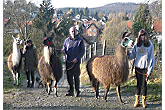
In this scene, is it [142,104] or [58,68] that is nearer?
[142,104]

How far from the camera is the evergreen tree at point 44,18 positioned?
6.45 m

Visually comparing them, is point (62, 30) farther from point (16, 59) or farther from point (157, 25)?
point (157, 25)

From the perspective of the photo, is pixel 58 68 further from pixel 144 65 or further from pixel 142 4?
pixel 142 4

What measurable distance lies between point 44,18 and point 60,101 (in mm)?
3543

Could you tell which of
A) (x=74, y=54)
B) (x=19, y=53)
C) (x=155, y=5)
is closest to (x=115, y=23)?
(x=155, y=5)

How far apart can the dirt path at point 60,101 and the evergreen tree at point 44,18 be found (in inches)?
103

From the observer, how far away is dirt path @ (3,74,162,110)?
4.68m

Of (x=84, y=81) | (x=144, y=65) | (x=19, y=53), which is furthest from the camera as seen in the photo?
(x=84, y=81)

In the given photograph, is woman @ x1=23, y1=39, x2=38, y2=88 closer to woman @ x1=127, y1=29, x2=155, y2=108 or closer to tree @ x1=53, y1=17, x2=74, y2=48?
tree @ x1=53, y1=17, x2=74, y2=48

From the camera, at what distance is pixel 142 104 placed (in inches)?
182

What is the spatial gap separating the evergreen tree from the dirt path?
2.62 meters

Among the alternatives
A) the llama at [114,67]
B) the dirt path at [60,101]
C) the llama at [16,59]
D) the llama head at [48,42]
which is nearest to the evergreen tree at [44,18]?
the llama at [16,59]

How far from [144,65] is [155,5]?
9.10 feet

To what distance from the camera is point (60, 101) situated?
494 centimetres
